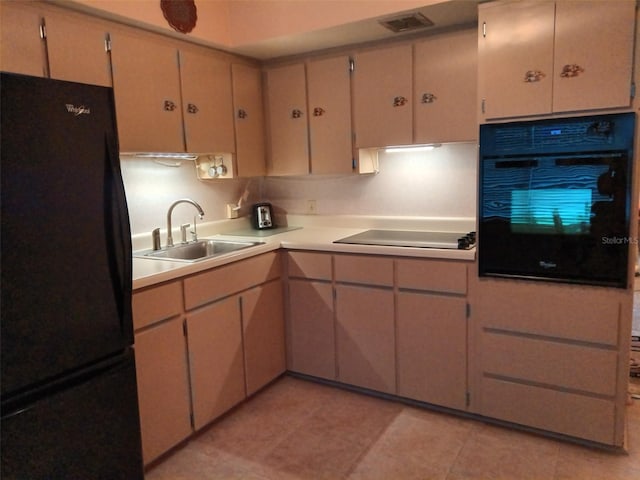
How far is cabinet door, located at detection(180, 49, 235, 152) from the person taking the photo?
280cm

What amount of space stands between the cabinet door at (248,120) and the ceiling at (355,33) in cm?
15

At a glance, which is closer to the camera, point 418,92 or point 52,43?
point 52,43

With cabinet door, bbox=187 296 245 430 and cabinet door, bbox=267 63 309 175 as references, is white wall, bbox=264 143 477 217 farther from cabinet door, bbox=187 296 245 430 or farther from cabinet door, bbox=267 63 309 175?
cabinet door, bbox=187 296 245 430

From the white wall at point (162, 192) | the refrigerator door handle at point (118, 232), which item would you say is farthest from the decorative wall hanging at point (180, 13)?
the refrigerator door handle at point (118, 232)

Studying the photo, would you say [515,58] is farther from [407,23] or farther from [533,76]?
[407,23]

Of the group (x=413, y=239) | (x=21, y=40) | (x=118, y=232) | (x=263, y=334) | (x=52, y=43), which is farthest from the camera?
(x=413, y=239)

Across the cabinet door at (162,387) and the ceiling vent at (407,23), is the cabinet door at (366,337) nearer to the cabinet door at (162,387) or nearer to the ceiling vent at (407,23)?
the cabinet door at (162,387)

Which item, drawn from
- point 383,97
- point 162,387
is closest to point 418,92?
point 383,97

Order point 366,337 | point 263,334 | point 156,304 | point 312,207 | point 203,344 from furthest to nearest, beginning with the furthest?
1. point 312,207
2. point 263,334
3. point 366,337
4. point 203,344
5. point 156,304

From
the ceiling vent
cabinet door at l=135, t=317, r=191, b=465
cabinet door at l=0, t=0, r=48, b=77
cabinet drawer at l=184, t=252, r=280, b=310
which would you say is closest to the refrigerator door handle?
cabinet door at l=135, t=317, r=191, b=465

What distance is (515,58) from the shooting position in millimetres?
2254

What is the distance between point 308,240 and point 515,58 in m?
1.54

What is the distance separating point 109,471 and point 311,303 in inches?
58.6

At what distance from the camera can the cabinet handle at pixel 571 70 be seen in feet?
6.98
